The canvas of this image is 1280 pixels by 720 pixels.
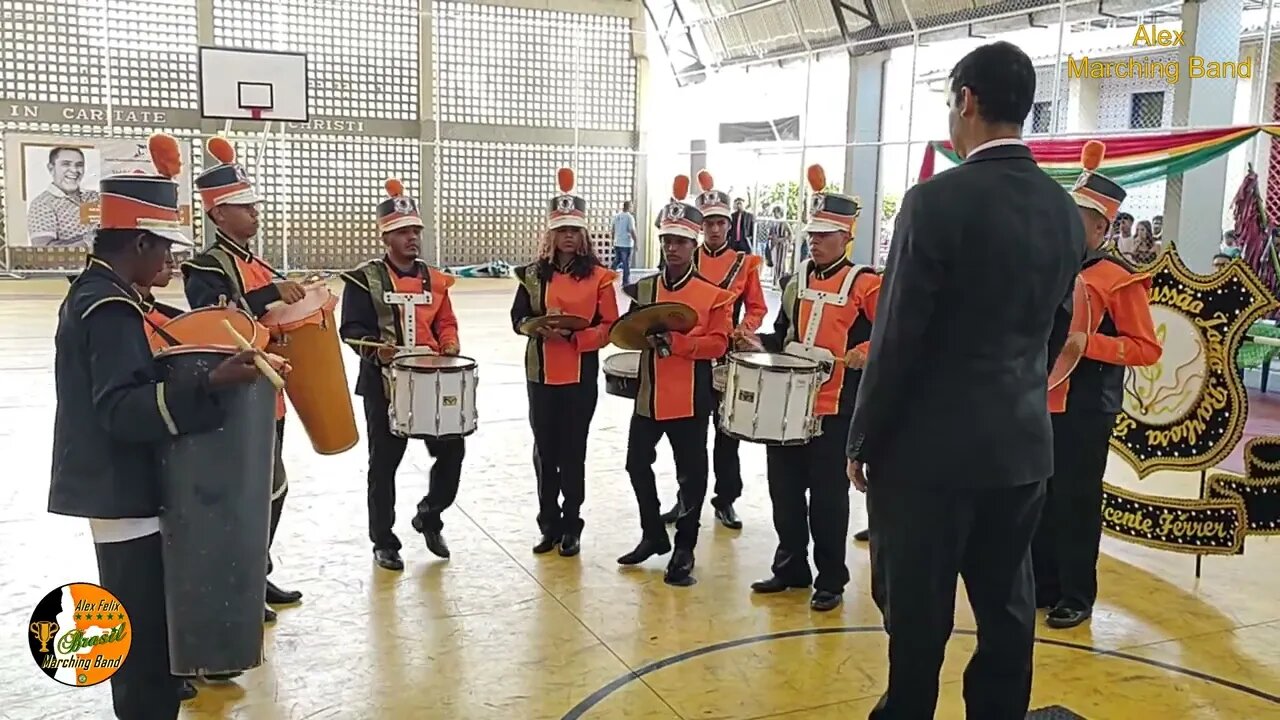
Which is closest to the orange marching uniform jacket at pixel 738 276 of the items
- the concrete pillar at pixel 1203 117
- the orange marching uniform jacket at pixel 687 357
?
the orange marching uniform jacket at pixel 687 357

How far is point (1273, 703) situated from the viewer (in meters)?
3.74

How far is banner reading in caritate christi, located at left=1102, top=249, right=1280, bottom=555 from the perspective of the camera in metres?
4.88

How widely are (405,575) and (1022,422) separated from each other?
10.2 feet

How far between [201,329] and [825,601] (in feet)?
9.28

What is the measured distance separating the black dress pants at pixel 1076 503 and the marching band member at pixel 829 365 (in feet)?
2.76

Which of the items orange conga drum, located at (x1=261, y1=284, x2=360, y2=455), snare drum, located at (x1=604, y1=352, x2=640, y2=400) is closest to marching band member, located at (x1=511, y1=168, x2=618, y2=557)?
snare drum, located at (x1=604, y1=352, x2=640, y2=400)

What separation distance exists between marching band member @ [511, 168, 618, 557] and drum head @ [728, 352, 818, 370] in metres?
0.74

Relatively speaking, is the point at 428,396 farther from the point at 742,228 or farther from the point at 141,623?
the point at 742,228

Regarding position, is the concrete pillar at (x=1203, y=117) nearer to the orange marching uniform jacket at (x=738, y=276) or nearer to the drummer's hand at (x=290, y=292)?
the orange marching uniform jacket at (x=738, y=276)

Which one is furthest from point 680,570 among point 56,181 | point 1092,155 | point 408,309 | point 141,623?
point 56,181

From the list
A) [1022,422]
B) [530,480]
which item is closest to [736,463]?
[530,480]

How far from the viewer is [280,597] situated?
4.48 metres

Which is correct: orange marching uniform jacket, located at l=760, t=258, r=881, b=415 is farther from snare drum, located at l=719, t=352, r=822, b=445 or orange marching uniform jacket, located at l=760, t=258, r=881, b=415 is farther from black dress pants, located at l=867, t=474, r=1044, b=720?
black dress pants, located at l=867, t=474, r=1044, b=720

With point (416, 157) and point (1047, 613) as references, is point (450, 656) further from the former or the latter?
point (416, 157)
